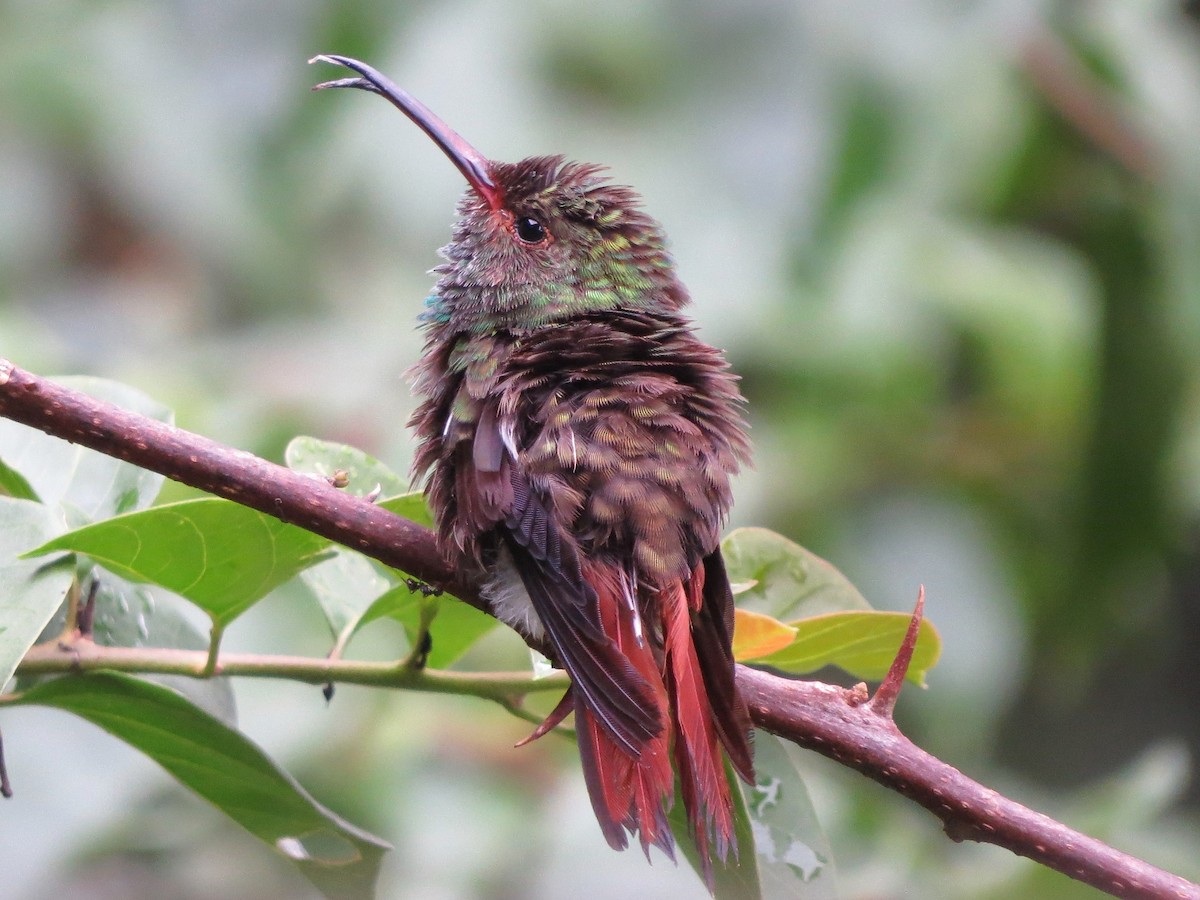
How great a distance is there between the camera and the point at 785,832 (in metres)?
2.16

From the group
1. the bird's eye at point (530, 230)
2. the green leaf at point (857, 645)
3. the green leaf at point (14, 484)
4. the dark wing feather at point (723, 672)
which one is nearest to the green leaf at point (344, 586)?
the green leaf at point (14, 484)

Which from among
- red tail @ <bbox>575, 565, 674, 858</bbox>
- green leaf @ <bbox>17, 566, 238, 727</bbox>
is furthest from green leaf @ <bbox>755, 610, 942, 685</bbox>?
green leaf @ <bbox>17, 566, 238, 727</bbox>

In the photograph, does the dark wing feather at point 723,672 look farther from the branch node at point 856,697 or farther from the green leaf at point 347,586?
the green leaf at point 347,586

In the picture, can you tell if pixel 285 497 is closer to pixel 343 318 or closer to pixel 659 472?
pixel 659 472

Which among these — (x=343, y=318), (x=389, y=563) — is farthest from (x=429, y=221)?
(x=389, y=563)

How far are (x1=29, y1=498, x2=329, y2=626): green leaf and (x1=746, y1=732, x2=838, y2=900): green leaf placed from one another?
765 millimetres

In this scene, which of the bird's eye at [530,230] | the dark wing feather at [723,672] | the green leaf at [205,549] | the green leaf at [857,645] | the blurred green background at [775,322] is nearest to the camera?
the green leaf at [205,549]

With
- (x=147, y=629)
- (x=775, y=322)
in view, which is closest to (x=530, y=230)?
(x=147, y=629)

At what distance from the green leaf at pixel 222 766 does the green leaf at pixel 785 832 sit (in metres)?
0.58

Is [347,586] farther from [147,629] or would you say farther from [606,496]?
[606,496]

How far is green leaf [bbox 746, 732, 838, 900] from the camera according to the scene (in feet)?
6.84

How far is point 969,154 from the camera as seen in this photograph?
17.9ft

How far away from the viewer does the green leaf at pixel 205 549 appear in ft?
6.33

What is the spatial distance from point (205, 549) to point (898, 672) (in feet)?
3.29
